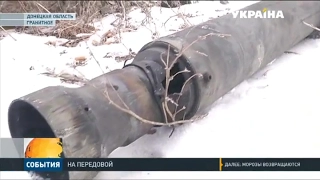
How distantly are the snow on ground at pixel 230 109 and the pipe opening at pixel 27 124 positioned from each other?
0.20 feet

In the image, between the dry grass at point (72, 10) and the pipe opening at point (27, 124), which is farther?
the dry grass at point (72, 10)

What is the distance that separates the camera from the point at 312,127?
1.25 meters

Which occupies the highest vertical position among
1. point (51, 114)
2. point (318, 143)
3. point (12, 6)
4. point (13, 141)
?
point (12, 6)

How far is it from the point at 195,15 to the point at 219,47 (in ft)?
3.63

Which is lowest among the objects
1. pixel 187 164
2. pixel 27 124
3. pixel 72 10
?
pixel 187 164

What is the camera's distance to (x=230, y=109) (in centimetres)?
137

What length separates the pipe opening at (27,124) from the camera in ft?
3.23

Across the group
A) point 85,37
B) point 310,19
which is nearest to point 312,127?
point 310,19

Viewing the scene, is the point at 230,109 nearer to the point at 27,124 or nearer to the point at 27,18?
the point at 27,124

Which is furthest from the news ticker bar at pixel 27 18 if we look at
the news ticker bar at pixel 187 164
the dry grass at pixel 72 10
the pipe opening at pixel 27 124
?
the news ticker bar at pixel 187 164

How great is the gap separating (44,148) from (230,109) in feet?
2.26

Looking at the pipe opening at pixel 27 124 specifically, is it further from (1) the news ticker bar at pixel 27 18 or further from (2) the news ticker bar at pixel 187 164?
(1) the news ticker bar at pixel 27 18

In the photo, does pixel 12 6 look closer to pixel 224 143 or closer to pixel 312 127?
pixel 224 143

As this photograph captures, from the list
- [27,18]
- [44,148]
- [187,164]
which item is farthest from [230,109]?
[27,18]
